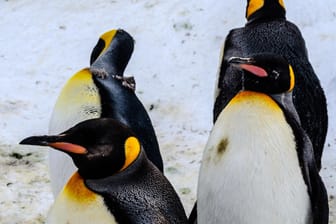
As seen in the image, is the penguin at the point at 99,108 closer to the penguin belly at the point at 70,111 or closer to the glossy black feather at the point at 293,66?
the penguin belly at the point at 70,111

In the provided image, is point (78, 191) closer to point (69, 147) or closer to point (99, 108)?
point (69, 147)

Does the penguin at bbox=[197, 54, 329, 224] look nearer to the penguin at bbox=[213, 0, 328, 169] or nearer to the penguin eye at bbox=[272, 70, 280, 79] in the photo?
the penguin eye at bbox=[272, 70, 280, 79]

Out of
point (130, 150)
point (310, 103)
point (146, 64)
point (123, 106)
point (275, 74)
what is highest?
point (275, 74)

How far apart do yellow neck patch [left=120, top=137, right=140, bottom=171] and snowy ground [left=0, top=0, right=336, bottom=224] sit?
153cm

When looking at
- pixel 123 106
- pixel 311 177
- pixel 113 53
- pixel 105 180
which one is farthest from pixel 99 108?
pixel 311 177

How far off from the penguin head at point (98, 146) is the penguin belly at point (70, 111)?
2.70 feet

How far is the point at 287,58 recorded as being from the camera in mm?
3854

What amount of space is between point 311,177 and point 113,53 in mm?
1319

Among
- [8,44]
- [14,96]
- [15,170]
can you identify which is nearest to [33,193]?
[15,170]

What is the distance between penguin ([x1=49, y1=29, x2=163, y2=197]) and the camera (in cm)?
340

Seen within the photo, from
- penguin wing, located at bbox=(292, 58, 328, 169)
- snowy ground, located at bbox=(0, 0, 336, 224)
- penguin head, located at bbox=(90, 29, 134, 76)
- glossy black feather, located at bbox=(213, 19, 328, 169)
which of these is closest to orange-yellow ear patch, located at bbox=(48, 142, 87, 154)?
penguin head, located at bbox=(90, 29, 134, 76)

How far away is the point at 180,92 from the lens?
5.28 m

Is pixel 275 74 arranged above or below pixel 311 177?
above

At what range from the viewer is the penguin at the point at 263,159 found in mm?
2887
